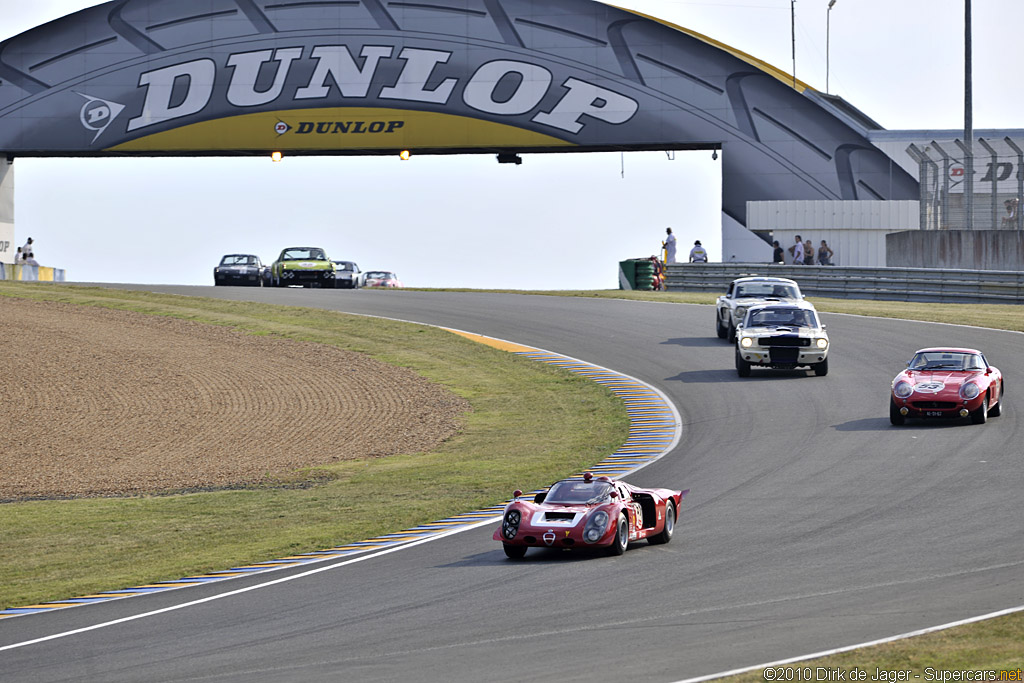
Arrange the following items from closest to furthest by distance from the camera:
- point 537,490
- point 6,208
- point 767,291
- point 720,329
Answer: point 537,490 → point 767,291 → point 720,329 → point 6,208

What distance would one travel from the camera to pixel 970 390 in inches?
838

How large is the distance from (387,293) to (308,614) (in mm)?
36402

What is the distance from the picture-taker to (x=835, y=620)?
1009cm

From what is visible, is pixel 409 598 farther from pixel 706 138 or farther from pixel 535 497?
pixel 706 138

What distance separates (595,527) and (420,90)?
4271 cm

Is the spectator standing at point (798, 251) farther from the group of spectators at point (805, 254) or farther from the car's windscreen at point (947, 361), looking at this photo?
the car's windscreen at point (947, 361)

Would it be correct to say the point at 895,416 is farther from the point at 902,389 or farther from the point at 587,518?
the point at 587,518

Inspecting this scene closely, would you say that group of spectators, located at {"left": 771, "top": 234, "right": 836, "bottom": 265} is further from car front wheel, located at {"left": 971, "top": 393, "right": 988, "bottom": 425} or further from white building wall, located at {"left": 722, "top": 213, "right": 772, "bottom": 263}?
car front wheel, located at {"left": 971, "top": 393, "right": 988, "bottom": 425}

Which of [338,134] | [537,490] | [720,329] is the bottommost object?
[537,490]

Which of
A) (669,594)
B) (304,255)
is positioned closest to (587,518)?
(669,594)

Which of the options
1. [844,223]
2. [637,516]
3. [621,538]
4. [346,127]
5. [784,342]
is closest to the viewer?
[621,538]

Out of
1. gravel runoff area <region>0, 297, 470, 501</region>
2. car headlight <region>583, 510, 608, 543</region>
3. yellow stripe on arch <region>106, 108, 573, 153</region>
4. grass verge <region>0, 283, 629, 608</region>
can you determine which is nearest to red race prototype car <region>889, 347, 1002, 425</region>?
grass verge <region>0, 283, 629, 608</region>

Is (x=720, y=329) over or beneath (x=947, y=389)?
over

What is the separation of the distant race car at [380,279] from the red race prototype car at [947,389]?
48624 mm
